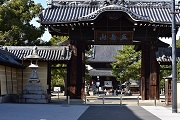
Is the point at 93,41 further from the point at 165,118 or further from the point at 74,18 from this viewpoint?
the point at 165,118

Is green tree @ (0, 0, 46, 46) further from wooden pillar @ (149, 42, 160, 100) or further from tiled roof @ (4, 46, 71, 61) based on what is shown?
wooden pillar @ (149, 42, 160, 100)

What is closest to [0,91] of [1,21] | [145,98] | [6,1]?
[145,98]

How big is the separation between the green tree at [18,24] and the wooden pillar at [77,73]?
1276cm

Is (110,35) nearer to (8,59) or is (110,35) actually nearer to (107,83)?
(8,59)

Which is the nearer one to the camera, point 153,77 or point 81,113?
point 81,113

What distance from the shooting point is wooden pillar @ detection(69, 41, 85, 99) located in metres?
28.5

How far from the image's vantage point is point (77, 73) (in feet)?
93.9

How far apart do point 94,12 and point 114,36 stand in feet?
9.56

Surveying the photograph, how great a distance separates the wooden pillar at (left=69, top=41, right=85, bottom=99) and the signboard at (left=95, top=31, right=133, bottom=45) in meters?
1.68

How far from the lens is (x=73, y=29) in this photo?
2803 cm

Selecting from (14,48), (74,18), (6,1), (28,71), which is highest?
(6,1)

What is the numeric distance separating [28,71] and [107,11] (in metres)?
8.58

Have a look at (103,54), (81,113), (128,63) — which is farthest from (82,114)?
(103,54)

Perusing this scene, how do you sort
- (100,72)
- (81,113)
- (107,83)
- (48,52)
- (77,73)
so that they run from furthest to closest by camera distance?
A: 1. (100,72)
2. (107,83)
3. (48,52)
4. (77,73)
5. (81,113)
